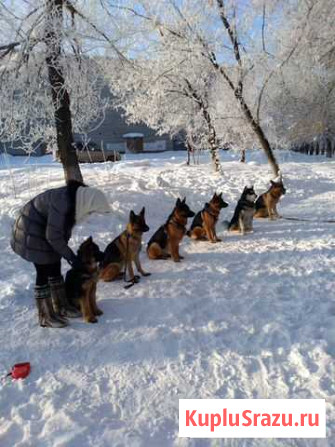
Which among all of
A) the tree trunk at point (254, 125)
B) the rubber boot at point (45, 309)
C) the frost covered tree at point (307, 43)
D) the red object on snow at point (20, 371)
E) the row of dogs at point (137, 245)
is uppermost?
the frost covered tree at point (307, 43)

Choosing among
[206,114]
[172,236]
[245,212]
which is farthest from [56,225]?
[206,114]

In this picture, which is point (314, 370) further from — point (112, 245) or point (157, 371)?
point (112, 245)

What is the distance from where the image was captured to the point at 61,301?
443cm

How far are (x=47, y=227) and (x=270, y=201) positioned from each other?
6.35 m

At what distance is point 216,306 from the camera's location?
4.55m

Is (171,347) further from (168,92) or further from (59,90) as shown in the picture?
(168,92)

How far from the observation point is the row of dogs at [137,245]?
4.20m

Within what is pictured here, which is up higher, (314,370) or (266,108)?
(266,108)

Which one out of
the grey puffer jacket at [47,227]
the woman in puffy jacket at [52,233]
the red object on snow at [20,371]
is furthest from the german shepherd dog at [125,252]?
the red object on snow at [20,371]

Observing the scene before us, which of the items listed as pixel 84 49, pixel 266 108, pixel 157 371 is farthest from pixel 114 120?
pixel 157 371

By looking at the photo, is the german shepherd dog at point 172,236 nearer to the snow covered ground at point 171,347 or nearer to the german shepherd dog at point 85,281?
the snow covered ground at point 171,347

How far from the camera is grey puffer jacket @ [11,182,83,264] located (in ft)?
12.3

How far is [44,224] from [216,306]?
2.32 meters

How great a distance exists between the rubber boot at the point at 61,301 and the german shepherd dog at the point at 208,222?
3519mm
